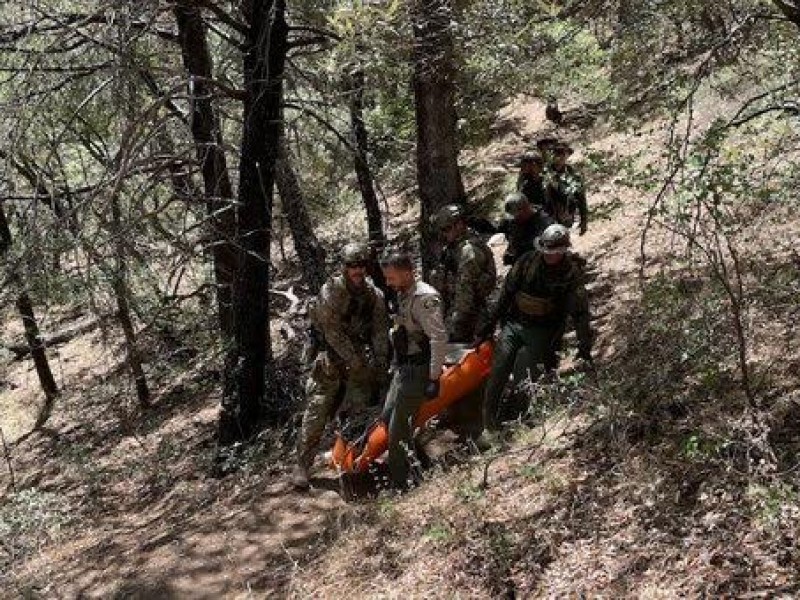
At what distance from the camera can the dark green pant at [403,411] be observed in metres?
6.89

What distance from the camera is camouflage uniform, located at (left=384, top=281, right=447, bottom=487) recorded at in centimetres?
662

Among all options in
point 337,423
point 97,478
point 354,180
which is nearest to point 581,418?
point 337,423

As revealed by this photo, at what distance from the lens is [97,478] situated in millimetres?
11789

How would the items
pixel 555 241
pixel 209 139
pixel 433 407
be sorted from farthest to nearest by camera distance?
pixel 209 139 < pixel 433 407 < pixel 555 241

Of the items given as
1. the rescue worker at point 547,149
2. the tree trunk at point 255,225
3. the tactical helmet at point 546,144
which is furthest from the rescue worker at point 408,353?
the tree trunk at point 255,225

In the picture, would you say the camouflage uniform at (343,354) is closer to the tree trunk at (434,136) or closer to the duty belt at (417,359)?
the duty belt at (417,359)

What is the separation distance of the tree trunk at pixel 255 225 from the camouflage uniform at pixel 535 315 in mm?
2957

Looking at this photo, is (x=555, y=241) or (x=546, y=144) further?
(x=546, y=144)

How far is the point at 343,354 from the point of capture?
7.39m

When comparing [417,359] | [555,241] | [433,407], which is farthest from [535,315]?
[433,407]

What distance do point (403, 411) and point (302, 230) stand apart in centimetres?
480

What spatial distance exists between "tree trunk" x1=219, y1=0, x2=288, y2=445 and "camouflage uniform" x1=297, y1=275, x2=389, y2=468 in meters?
1.69

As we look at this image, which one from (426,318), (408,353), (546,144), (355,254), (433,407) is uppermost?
(546,144)

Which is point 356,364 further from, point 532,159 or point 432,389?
point 532,159
